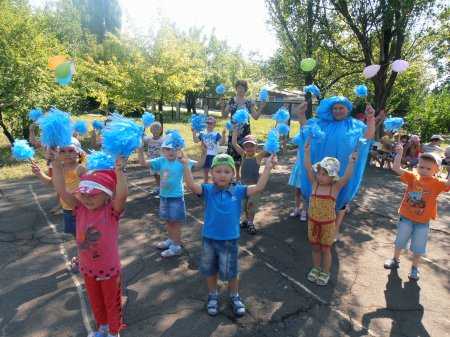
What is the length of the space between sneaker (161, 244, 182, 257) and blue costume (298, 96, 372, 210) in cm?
234

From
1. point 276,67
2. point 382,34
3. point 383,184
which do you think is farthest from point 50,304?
point 276,67

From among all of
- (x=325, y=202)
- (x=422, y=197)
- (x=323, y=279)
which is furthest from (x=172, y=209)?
(x=422, y=197)

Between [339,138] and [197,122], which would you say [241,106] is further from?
[339,138]

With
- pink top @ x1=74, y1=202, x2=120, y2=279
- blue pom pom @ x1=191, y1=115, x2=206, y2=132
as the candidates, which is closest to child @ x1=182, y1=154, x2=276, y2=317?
pink top @ x1=74, y1=202, x2=120, y2=279

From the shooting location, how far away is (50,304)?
3.88 metres

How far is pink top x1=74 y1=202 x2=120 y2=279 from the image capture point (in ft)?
9.79

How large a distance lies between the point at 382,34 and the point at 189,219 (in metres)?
9.03

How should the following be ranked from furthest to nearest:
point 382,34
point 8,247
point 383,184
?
point 382,34, point 383,184, point 8,247

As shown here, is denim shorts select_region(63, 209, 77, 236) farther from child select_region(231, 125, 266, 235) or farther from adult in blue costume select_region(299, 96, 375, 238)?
adult in blue costume select_region(299, 96, 375, 238)

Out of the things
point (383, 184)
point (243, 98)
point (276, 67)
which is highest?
point (276, 67)

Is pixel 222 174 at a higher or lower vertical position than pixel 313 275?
higher

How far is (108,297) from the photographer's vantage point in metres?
3.07

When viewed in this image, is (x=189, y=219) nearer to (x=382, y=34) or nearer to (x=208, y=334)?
(x=208, y=334)

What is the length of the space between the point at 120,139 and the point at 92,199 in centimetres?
55
